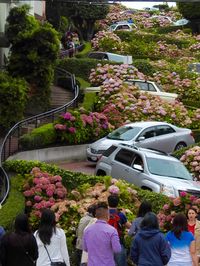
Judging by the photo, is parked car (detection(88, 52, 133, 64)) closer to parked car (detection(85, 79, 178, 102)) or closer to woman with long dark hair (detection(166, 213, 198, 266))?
parked car (detection(85, 79, 178, 102))

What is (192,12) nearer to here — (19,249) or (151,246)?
(151,246)

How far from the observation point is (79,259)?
1141 cm

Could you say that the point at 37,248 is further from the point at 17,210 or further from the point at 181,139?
the point at 181,139

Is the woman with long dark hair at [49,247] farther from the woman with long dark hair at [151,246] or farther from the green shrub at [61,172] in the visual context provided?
the green shrub at [61,172]

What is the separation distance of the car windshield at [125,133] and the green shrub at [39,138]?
2.00 meters

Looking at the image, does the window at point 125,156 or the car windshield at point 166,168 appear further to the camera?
the window at point 125,156

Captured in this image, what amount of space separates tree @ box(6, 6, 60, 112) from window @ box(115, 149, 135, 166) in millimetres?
10236

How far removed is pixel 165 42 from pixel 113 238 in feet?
156

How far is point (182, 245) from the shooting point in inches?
380

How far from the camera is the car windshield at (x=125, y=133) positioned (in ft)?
79.9

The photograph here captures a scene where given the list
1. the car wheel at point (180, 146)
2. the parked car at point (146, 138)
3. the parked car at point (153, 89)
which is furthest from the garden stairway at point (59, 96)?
the car wheel at point (180, 146)

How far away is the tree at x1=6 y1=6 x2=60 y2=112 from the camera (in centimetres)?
2919

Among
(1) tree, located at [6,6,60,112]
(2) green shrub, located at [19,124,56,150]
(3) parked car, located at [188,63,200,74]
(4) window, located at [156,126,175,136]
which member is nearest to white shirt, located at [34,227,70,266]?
(2) green shrub, located at [19,124,56,150]

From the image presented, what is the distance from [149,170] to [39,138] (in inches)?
293
